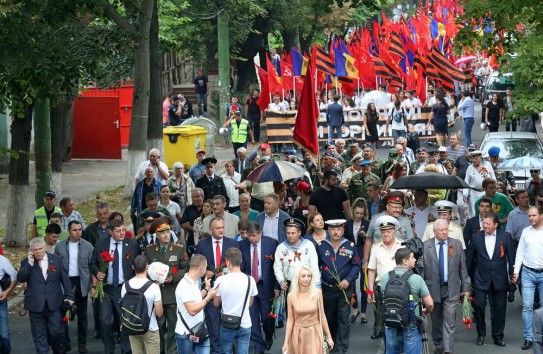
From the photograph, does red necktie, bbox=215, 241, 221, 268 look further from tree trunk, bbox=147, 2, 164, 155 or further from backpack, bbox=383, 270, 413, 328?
tree trunk, bbox=147, 2, 164, 155

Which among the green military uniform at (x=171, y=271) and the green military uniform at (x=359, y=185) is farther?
the green military uniform at (x=359, y=185)

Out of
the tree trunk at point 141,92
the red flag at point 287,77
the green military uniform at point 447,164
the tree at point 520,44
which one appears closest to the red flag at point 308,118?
the green military uniform at point 447,164

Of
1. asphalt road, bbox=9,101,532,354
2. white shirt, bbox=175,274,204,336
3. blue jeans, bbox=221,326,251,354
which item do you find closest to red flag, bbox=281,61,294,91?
asphalt road, bbox=9,101,532,354

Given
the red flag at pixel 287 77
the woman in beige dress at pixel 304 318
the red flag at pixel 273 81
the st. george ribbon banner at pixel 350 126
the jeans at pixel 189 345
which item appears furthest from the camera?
the red flag at pixel 287 77

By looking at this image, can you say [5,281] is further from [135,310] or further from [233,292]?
[233,292]

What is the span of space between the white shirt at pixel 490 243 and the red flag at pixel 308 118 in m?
5.21

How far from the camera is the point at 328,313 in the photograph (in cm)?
1391

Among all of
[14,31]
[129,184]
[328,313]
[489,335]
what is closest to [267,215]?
[328,313]

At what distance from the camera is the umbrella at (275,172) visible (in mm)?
18016

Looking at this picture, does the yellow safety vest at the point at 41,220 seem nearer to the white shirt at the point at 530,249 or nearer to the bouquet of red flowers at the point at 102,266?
the bouquet of red flowers at the point at 102,266

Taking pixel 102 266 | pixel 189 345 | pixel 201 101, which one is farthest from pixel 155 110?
pixel 201 101

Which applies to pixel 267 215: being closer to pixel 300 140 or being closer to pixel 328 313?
pixel 328 313

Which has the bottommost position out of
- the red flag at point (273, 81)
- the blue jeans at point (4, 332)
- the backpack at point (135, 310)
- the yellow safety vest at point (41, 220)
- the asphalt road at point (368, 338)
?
the asphalt road at point (368, 338)

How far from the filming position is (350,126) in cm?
3509
